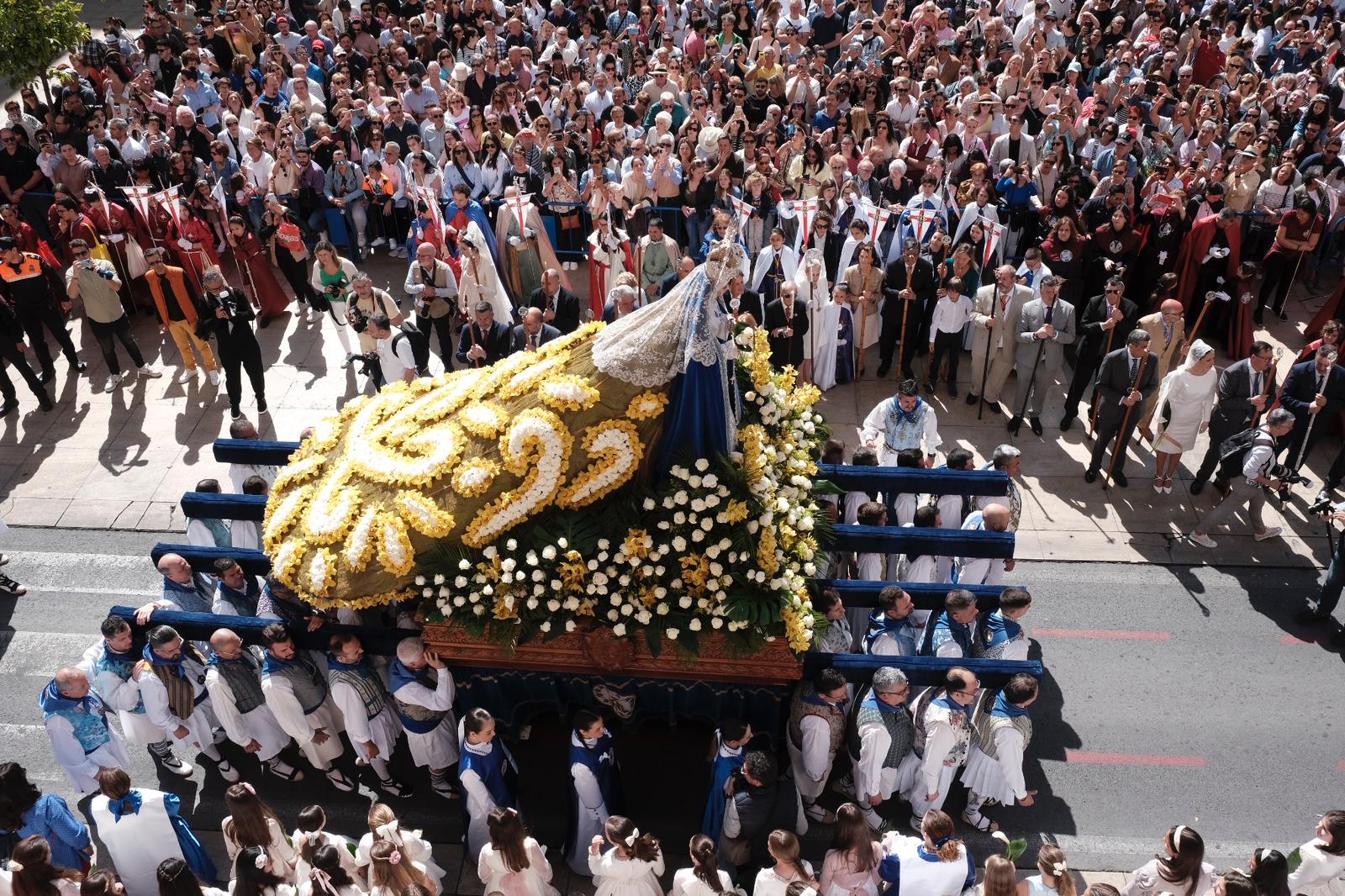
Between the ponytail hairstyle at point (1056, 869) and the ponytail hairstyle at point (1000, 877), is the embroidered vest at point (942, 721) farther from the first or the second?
the ponytail hairstyle at point (1000, 877)

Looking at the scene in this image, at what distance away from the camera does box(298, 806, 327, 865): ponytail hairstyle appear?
20.8 feet

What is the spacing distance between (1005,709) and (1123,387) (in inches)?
188

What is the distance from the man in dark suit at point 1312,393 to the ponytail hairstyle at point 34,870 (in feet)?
A: 36.5

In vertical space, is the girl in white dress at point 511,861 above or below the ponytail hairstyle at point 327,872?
below

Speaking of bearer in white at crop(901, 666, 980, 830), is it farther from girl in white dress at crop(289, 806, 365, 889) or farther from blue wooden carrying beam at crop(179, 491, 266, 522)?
blue wooden carrying beam at crop(179, 491, 266, 522)

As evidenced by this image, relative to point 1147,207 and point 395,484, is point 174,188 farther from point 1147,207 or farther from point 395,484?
point 1147,207

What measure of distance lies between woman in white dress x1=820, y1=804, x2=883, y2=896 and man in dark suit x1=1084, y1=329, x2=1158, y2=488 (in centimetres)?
607

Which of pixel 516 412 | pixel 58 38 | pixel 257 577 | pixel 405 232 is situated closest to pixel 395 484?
pixel 516 412

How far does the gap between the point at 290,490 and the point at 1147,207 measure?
1066cm

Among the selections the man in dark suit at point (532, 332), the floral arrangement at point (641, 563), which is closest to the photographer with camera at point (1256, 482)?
the floral arrangement at point (641, 563)

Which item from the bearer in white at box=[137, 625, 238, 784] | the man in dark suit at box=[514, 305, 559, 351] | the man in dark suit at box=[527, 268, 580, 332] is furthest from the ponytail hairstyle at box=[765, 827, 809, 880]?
the man in dark suit at box=[527, 268, 580, 332]

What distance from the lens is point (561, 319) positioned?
11.8m

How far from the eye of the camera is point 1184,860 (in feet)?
20.5

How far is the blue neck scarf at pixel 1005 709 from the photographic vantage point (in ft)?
24.1
